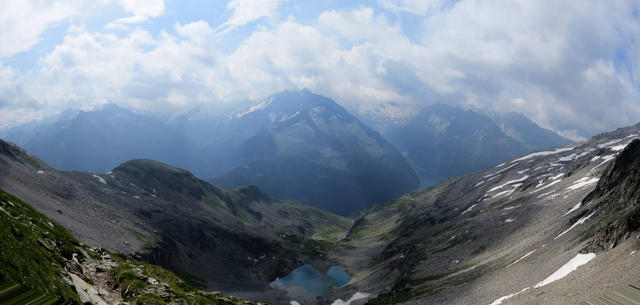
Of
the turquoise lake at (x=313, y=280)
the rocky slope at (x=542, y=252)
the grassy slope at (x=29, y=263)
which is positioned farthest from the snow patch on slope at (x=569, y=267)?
the turquoise lake at (x=313, y=280)

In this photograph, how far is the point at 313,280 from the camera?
16112 cm

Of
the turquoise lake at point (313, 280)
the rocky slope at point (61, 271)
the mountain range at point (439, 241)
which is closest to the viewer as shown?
the rocky slope at point (61, 271)

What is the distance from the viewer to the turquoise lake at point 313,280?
15035 cm

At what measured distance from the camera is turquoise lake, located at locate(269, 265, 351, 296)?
493 ft

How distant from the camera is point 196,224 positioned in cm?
17525

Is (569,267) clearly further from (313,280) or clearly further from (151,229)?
(151,229)

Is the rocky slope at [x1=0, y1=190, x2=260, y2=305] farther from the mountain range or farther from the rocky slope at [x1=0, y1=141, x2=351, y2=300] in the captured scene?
the rocky slope at [x1=0, y1=141, x2=351, y2=300]

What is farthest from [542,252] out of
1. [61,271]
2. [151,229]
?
[151,229]

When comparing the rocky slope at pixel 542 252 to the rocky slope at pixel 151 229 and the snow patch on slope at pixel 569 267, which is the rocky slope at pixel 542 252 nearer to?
the snow patch on slope at pixel 569 267

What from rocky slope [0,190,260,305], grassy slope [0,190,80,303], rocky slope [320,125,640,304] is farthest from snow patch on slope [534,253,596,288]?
grassy slope [0,190,80,303]

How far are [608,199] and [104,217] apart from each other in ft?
498

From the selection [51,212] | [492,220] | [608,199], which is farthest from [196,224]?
[608,199]

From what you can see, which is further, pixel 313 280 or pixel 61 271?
pixel 313 280

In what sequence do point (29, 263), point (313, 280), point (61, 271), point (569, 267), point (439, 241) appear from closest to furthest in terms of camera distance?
1. point (29, 263)
2. point (61, 271)
3. point (569, 267)
4. point (439, 241)
5. point (313, 280)
